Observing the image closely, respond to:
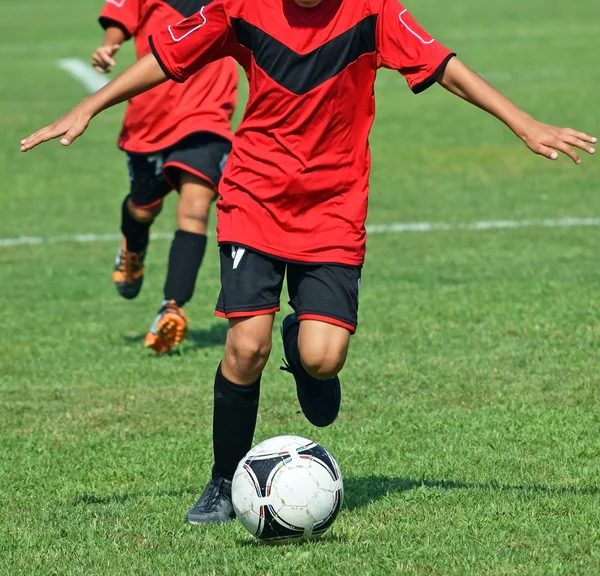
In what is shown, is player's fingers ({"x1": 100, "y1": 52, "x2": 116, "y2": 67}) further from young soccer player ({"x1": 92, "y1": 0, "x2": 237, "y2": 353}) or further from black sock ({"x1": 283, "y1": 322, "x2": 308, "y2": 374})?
black sock ({"x1": 283, "y1": 322, "x2": 308, "y2": 374})

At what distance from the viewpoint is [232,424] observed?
5230 millimetres

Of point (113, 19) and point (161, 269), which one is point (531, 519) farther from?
point (161, 269)

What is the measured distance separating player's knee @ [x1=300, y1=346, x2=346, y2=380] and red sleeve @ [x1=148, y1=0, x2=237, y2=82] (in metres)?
1.16

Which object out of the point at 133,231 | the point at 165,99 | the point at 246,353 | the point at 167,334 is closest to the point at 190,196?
the point at 165,99

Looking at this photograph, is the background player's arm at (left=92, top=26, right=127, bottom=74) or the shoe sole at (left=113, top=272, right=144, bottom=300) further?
the shoe sole at (left=113, top=272, right=144, bottom=300)

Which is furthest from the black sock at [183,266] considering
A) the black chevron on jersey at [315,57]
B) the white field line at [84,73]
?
the white field line at [84,73]

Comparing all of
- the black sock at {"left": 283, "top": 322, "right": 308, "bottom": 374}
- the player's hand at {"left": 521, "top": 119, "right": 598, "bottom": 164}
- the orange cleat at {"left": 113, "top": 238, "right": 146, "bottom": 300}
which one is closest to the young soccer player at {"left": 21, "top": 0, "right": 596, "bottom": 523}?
the black sock at {"left": 283, "top": 322, "right": 308, "bottom": 374}

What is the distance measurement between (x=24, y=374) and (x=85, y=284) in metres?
2.59

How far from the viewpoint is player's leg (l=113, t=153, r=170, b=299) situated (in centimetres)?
846

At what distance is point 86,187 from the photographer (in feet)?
48.2

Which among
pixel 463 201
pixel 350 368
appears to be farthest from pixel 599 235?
pixel 350 368

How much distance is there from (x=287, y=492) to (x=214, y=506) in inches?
17.9

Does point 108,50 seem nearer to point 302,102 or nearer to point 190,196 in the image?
point 190,196

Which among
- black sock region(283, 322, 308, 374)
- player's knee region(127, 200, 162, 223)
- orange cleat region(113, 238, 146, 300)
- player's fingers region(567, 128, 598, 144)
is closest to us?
player's fingers region(567, 128, 598, 144)
